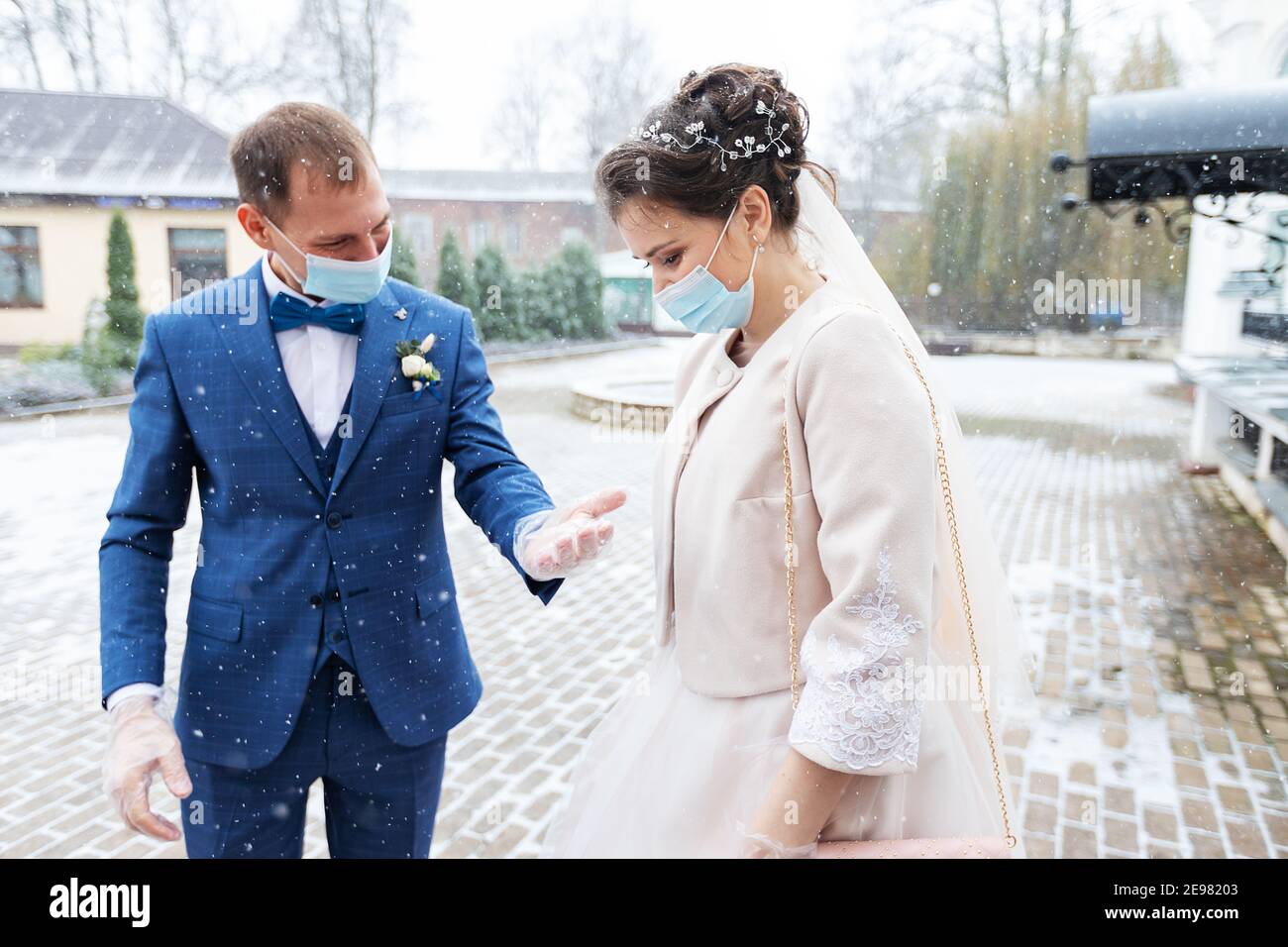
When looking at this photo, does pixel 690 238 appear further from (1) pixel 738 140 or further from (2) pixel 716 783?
(2) pixel 716 783

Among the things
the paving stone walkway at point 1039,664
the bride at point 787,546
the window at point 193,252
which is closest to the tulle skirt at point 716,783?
the bride at point 787,546

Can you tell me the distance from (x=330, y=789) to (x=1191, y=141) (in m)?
5.53

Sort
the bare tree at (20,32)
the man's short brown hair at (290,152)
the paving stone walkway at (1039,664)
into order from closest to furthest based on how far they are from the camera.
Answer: the man's short brown hair at (290,152)
the paving stone walkway at (1039,664)
the bare tree at (20,32)

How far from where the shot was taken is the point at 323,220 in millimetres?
1711

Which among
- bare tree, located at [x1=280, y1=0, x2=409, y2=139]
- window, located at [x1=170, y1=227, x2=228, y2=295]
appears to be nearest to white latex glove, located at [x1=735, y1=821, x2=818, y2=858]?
bare tree, located at [x1=280, y1=0, x2=409, y2=139]

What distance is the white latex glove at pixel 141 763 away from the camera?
1442mm

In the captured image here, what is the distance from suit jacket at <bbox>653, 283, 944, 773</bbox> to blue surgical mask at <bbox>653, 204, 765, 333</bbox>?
3.7 inches

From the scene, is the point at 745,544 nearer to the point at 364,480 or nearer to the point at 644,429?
the point at 364,480

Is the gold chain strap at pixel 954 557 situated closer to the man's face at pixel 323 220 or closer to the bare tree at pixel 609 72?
the man's face at pixel 323 220

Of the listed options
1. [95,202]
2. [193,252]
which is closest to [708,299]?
[193,252]

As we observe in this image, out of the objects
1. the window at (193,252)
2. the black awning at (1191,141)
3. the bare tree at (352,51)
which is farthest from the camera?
the window at (193,252)

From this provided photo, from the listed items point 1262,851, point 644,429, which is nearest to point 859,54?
point 644,429

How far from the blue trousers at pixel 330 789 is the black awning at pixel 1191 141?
208 inches

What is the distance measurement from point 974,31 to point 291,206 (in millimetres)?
25978
